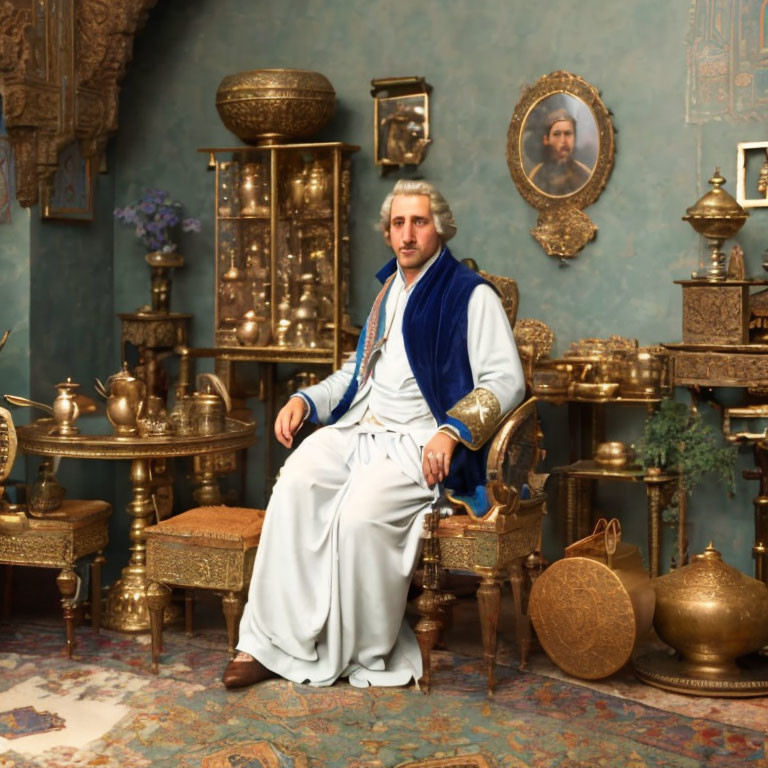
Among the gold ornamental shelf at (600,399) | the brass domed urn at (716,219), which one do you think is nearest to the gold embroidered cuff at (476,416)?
the gold ornamental shelf at (600,399)

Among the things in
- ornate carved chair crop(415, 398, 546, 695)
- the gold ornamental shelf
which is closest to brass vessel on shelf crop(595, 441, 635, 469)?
the gold ornamental shelf

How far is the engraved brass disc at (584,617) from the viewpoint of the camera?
496cm

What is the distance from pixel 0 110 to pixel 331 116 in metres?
1.77

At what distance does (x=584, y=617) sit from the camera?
505 centimetres

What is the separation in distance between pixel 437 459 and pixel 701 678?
4.44 ft

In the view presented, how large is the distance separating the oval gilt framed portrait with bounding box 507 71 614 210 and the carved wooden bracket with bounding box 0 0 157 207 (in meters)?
2.32

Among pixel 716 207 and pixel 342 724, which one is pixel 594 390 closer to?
pixel 716 207

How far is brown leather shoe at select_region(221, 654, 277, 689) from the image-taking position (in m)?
5.05

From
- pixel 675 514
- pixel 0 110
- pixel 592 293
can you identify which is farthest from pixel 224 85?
pixel 675 514

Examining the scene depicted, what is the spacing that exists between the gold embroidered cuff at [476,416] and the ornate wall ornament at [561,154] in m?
1.92

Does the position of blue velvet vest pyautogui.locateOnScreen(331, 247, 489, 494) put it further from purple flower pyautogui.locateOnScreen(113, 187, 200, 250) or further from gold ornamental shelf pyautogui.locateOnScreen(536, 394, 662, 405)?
purple flower pyautogui.locateOnScreen(113, 187, 200, 250)

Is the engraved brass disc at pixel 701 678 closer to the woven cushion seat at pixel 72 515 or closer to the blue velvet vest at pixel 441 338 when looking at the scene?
the blue velvet vest at pixel 441 338

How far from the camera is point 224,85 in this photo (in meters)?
7.15

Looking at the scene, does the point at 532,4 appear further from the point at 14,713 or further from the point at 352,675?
the point at 14,713
